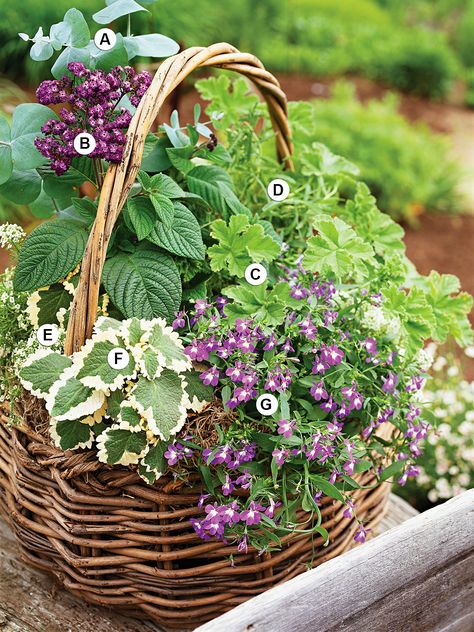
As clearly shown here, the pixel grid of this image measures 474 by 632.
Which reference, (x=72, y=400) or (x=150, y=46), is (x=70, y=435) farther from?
(x=150, y=46)

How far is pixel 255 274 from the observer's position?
1.35 m

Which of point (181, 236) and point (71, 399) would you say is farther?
point (181, 236)

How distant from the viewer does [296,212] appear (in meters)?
1.59

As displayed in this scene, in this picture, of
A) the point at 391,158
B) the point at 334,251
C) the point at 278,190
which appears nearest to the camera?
the point at 334,251

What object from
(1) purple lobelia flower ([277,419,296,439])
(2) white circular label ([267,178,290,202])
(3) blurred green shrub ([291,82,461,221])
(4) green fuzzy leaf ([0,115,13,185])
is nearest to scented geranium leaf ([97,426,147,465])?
(1) purple lobelia flower ([277,419,296,439])

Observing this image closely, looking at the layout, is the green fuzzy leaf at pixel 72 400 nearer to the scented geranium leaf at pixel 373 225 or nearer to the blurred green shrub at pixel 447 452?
the scented geranium leaf at pixel 373 225

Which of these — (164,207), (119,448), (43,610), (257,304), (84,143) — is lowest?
(43,610)

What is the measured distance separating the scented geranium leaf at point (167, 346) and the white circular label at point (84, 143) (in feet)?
0.90

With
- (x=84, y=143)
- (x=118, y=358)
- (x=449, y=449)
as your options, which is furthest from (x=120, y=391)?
(x=449, y=449)

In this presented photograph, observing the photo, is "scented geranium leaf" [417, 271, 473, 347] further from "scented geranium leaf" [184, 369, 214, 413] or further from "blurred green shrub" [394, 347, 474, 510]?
"blurred green shrub" [394, 347, 474, 510]

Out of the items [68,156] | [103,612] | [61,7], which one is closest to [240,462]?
[103,612]

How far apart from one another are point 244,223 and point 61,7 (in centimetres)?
369

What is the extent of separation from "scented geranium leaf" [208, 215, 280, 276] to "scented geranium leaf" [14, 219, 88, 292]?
0.75ft

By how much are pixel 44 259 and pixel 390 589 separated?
0.73 meters
